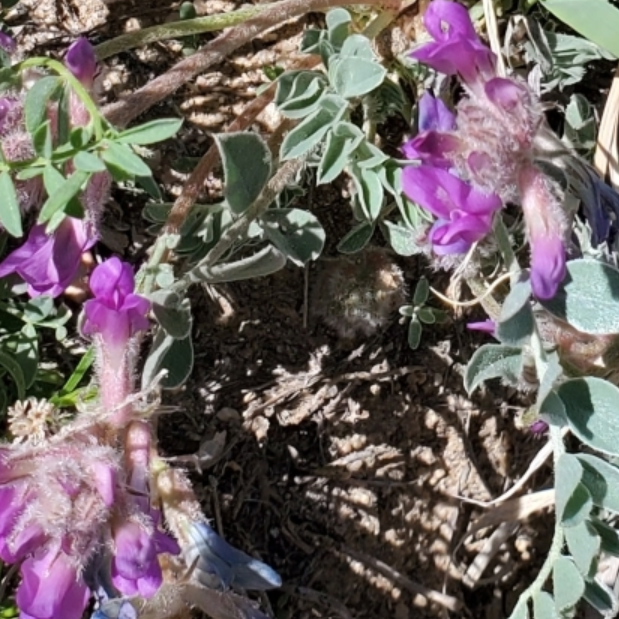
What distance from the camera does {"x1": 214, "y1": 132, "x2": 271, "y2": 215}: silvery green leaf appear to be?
2158 mm

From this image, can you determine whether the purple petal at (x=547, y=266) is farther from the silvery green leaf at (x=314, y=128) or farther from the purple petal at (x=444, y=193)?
the silvery green leaf at (x=314, y=128)

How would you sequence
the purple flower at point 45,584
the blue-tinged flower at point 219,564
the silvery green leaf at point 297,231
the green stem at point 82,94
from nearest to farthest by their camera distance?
1. the green stem at point 82,94
2. the purple flower at point 45,584
3. the blue-tinged flower at point 219,564
4. the silvery green leaf at point 297,231

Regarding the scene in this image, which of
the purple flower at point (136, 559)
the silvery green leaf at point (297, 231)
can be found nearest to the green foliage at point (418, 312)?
the silvery green leaf at point (297, 231)

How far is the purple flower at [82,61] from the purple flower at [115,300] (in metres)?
0.36

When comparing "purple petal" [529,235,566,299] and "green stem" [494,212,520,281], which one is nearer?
"purple petal" [529,235,566,299]

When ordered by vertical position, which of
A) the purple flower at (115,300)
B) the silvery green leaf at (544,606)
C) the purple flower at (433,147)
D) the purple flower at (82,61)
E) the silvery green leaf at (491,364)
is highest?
the purple flower at (82,61)

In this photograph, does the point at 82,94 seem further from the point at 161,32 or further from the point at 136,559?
the point at 136,559

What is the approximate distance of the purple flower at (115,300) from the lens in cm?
216

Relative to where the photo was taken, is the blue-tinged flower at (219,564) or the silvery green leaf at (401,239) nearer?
the blue-tinged flower at (219,564)

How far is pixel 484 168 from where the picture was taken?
196 cm

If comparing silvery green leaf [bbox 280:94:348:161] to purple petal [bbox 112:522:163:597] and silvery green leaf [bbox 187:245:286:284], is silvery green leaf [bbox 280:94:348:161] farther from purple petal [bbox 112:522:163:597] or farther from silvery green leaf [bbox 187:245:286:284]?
purple petal [bbox 112:522:163:597]

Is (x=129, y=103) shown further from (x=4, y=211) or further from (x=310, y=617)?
(x=310, y=617)

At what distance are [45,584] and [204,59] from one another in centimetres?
117

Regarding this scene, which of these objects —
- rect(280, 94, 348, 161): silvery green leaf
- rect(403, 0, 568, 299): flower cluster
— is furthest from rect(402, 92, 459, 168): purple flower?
rect(280, 94, 348, 161): silvery green leaf
